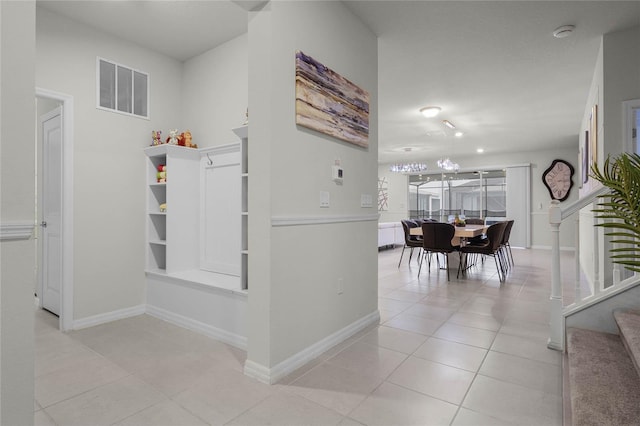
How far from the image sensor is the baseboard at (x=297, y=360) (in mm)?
2051

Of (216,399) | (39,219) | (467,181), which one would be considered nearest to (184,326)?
(216,399)

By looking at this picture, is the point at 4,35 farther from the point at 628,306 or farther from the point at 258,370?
the point at 628,306

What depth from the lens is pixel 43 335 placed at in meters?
2.83

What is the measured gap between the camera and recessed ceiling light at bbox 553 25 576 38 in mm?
2982

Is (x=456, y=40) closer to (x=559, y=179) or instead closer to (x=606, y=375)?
(x=606, y=375)

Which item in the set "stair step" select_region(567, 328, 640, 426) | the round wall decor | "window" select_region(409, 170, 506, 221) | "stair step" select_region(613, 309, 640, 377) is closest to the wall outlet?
"stair step" select_region(567, 328, 640, 426)

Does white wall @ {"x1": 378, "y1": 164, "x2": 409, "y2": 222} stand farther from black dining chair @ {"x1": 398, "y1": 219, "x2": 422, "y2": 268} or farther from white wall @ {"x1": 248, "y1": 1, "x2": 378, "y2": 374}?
white wall @ {"x1": 248, "y1": 1, "x2": 378, "y2": 374}

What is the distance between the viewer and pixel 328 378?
2.08 metres

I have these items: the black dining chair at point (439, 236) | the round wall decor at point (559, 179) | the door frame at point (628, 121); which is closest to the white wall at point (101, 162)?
the black dining chair at point (439, 236)

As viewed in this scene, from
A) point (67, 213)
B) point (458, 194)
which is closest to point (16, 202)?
point (67, 213)

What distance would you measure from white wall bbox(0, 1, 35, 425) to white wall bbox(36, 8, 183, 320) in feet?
6.97

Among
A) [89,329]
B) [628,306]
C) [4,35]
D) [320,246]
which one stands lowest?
[89,329]

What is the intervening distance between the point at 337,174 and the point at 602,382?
1931 millimetres

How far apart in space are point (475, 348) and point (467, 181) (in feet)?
28.5
